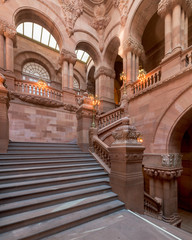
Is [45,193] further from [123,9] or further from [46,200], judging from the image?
[123,9]

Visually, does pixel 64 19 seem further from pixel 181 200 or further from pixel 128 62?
pixel 181 200

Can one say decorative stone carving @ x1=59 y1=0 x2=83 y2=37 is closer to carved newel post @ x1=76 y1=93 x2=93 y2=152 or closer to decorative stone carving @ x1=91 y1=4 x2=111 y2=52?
decorative stone carving @ x1=91 y1=4 x2=111 y2=52

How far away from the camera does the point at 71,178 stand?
3666mm

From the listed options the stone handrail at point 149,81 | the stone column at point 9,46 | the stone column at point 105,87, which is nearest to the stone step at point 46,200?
the stone handrail at point 149,81

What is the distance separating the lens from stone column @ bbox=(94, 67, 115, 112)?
12.9 meters

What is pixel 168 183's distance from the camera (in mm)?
5551

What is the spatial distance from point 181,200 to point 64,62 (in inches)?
532

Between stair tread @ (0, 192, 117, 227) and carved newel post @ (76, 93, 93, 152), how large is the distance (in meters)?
2.71

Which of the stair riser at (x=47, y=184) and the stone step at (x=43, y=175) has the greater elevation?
the stone step at (x=43, y=175)

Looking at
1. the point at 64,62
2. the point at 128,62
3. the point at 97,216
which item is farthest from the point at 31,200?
the point at 64,62

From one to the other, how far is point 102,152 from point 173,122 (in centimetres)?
339

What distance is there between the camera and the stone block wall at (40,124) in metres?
8.32

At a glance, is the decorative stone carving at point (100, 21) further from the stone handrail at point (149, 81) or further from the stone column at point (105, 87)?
the stone handrail at point (149, 81)

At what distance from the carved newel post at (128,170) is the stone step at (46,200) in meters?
0.53
